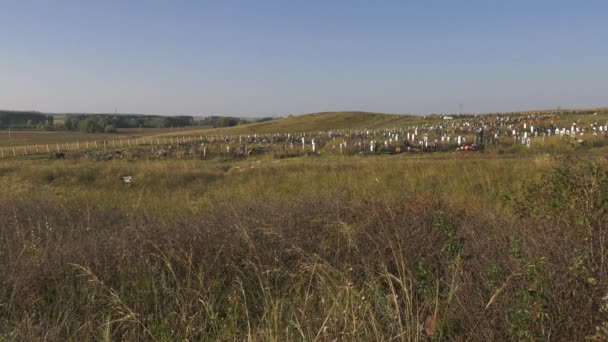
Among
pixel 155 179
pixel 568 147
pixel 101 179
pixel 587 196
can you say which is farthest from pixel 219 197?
pixel 568 147

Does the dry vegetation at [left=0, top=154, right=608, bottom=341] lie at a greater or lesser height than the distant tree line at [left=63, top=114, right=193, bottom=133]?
lesser

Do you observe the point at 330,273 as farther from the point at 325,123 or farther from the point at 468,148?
the point at 325,123

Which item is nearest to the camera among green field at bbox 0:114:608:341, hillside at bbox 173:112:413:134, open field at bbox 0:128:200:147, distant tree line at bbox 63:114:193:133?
green field at bbox 0:114:608:341

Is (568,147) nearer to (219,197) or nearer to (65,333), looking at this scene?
(219,197)

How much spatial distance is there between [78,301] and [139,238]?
141 cm

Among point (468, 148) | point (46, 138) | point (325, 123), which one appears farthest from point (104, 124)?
point (468, 148)

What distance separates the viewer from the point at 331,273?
485 centimetres

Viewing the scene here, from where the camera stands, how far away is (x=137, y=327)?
408 centimetres

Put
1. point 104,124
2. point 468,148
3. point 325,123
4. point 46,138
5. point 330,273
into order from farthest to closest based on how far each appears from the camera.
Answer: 1. point 104,124
2. point 325,123
3. point 46,138
4. point 468,148
5. point 330,273

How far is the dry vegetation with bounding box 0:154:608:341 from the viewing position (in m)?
3.39

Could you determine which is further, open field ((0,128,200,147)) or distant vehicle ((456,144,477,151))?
open field ((0,128,200,147))

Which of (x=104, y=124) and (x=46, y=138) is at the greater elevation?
(x=104, y=124)

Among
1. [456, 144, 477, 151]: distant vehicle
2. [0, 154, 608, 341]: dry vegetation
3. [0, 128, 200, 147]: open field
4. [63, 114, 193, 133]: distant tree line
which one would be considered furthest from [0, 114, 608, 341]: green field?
[63, 114, 193, 133]: distant tree line

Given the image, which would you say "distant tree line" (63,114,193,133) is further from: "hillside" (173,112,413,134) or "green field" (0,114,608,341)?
"green field" (0,114,608,341)
